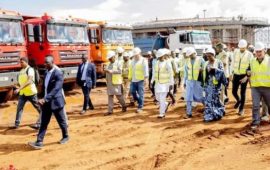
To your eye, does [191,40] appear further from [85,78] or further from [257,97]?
[257,97]

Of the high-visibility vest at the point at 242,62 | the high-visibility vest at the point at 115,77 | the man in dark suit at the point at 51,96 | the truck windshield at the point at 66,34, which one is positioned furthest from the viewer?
the truck windshield at the point at 66,34

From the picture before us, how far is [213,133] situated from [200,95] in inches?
88.2

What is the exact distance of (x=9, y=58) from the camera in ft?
43.3

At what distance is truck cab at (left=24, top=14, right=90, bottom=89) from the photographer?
590 inches

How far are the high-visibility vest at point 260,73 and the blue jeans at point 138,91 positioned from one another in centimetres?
374

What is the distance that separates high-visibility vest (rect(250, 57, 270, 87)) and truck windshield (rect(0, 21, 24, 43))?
25.9 ft

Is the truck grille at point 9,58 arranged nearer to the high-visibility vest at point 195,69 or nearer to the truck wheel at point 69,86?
the truck wheel at point 69,86

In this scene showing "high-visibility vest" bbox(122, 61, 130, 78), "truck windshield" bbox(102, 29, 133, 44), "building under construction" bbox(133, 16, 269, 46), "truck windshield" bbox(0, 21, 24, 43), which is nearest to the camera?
"high-visibility vest" bbox(122, 61, 130, 78)

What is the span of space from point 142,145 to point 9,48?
7.03m

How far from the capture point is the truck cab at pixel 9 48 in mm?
12969

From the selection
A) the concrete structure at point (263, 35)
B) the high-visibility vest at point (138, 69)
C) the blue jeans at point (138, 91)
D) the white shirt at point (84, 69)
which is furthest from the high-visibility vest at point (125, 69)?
the concrete structure at point (263, 35)

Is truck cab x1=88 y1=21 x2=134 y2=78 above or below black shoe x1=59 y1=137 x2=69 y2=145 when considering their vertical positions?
above

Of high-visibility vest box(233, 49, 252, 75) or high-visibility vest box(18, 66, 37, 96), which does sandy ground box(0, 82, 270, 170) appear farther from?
high-visibility vest box(233, 49, 252, 75)

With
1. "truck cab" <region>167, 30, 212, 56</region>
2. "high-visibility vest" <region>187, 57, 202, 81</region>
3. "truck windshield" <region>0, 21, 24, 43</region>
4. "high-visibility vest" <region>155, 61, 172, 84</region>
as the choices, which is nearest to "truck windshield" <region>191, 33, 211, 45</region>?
"truck cab" <region>167, 30, 212, 56</region>
